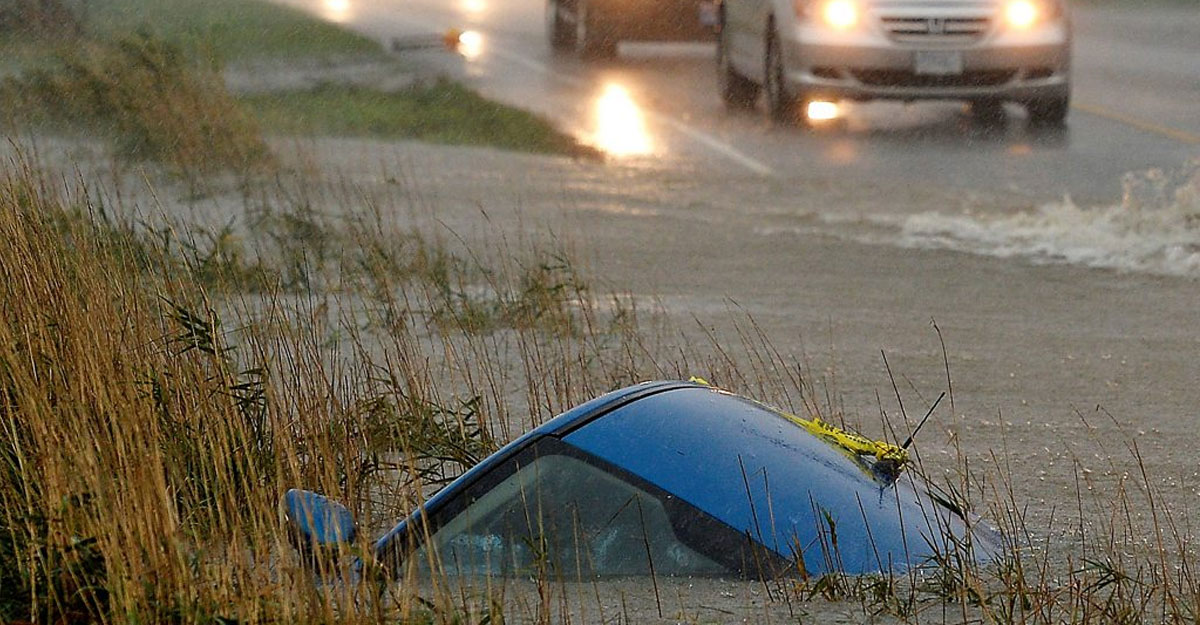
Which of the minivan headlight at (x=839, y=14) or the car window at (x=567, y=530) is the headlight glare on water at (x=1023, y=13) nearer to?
the minivan headlight at (x=839, y=14)

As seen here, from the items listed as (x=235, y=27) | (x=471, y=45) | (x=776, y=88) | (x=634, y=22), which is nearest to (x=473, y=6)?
(x=471, y=45)

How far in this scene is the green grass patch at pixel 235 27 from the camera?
18000 mm

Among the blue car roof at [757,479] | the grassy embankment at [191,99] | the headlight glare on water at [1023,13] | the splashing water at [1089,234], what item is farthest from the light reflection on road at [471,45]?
the blue car roof at [757,479]

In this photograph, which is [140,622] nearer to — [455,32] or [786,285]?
[786,285]

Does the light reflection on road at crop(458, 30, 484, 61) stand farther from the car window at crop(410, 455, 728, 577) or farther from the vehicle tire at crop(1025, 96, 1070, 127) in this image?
the car window at crop(410, 455, 728, 577)

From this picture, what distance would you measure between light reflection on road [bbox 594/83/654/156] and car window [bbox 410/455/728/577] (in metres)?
10.8

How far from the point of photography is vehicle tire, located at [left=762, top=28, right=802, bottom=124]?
16078mm

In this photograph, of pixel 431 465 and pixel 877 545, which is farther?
pixel 431 465

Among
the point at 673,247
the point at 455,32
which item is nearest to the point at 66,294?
the point at 673,247

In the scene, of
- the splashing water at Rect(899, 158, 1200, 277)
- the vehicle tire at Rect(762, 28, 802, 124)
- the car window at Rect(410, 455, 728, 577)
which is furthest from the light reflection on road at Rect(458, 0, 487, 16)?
the car window at Rect(410, 455, 728, 577)

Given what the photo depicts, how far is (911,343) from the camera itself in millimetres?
8688

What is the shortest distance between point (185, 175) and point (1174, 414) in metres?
6.46

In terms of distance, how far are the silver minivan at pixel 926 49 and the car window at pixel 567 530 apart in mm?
11615

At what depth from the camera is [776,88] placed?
53.5 ft
